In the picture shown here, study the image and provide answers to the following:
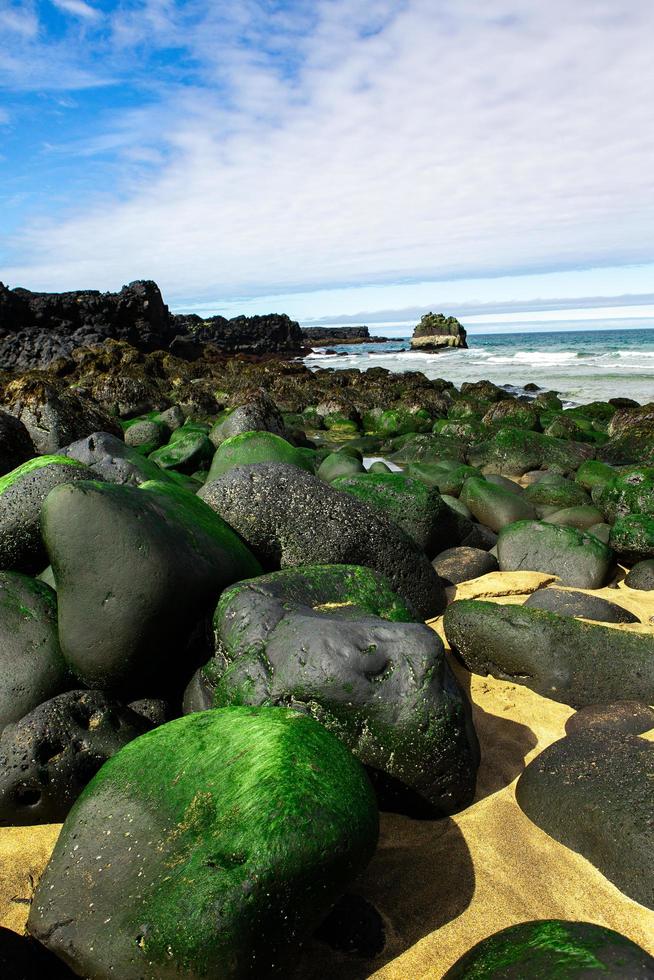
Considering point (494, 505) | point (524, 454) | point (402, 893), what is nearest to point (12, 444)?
point (494, 505)

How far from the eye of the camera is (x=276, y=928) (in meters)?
Answer: 1.92

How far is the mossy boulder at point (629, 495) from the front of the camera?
6.88 m

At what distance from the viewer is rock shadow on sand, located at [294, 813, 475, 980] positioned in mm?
2135

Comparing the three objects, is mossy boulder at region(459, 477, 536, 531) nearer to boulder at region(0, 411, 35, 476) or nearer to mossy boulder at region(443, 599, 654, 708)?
mossy boulder at region(443, 599, 654, 708)

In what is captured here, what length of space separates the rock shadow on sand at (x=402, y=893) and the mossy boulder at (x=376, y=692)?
126 millimetres

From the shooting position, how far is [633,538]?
581 cm

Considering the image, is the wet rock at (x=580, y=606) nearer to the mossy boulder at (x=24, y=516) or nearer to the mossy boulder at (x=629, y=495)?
the mossy boulder at (x=629, y=495)

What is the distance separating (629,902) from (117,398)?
16.9m

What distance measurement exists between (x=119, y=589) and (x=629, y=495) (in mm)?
5653

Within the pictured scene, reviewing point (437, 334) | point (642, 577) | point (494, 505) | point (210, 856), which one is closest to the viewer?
point (210, 856)

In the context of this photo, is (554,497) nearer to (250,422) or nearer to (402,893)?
(250,422)

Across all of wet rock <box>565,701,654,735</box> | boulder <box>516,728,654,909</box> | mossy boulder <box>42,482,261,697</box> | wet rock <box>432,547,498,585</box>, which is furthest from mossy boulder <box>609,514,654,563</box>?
mossy boulder <box>42,482,261,697</box>

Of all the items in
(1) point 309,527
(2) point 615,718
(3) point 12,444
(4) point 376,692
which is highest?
(3) point 12,444

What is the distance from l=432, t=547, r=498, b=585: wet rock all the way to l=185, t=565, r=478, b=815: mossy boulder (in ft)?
8.38
